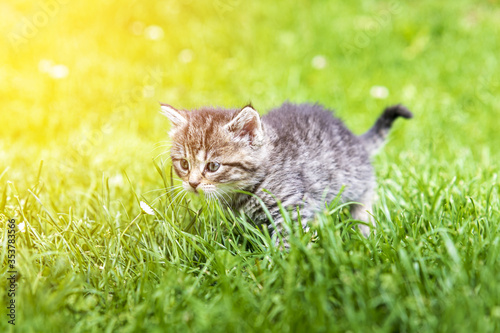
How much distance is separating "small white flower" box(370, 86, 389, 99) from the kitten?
2142 mm

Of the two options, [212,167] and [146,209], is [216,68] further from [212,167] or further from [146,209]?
[146,209]

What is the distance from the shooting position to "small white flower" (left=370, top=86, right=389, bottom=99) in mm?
5086

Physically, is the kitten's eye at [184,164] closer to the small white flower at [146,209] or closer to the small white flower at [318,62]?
the small white flower at [146,209]

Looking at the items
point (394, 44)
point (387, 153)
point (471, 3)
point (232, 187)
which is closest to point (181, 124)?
point (232, 187)

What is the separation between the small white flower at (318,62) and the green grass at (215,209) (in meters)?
0.06

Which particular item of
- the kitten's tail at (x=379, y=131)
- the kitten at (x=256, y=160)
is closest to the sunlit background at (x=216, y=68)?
the kitten's tail at (x=379, y=131)

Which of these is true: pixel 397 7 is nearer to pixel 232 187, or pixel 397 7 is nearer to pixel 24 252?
pixel 232 187

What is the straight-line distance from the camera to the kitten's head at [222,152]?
2.75m

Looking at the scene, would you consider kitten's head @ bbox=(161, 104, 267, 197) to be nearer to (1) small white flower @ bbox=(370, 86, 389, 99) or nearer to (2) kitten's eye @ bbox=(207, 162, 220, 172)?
(2) kitten's eye @ bbox=(207, 162, 220, 172)

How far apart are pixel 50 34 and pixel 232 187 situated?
4.69 meters

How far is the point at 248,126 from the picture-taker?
2799mm

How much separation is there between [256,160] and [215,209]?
390mm

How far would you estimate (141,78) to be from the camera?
5.41m

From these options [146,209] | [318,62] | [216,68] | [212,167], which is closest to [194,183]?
[212,167]
